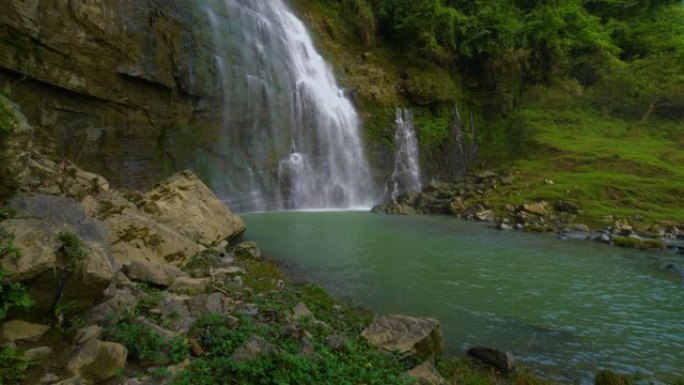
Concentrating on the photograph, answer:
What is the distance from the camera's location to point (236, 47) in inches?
958

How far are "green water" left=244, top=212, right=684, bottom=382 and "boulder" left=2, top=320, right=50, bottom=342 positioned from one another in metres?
5.45

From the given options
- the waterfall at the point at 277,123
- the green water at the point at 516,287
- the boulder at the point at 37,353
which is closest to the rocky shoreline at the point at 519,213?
the green water at the point at 516,287

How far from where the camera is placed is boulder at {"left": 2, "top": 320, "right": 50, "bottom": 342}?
→ 4.05 meters

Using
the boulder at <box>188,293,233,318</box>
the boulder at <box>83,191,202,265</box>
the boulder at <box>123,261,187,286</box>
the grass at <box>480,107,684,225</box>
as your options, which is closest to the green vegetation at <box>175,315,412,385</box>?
the boulder at <box>188,293,233,318</box>

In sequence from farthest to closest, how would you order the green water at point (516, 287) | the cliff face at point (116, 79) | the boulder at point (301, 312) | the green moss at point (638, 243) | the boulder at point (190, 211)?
the green moss at point (638, 243)
the cliff face at point (116, 79)
the boulder at point (190, 211)
the green water at point (516, 287)
the boulder at point (301, 312)

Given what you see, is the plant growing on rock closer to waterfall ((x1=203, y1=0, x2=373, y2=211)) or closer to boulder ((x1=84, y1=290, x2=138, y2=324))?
boulder ((x1=84, y1=290, x2=138, y2=324))

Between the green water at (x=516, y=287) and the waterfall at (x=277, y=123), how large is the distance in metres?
6.36

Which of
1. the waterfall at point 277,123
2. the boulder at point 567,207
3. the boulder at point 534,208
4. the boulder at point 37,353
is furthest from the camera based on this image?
the waterfall at point 277,123

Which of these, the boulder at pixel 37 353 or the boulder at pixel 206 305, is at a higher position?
the boulder at pixel 37 353

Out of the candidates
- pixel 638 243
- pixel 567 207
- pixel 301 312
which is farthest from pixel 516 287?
pixel 567 207

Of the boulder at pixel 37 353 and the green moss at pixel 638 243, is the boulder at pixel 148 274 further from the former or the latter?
the green moss at pixel 638 243

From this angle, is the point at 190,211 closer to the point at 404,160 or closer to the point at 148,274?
the point at 148,274

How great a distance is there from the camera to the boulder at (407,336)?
18.8 ft

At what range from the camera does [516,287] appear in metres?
10.6
